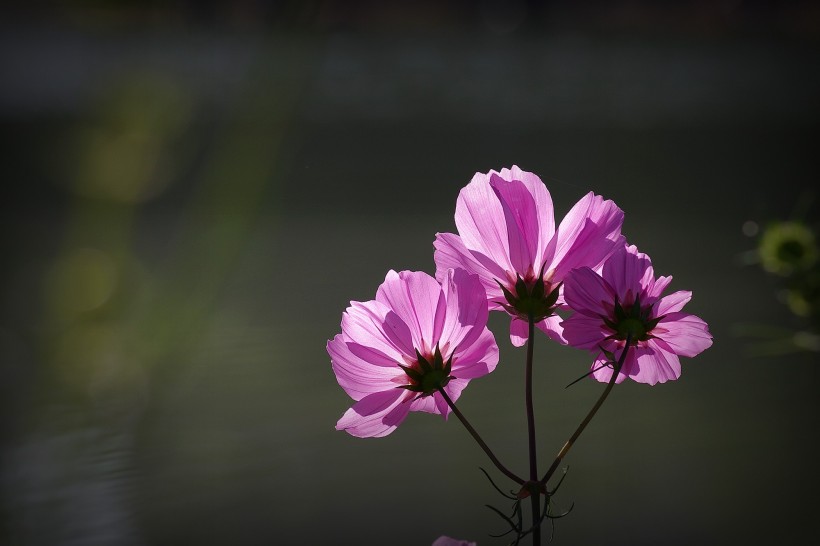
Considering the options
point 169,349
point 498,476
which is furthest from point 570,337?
point 169,349

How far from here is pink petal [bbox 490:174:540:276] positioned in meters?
0.26

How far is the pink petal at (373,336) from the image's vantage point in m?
0.25

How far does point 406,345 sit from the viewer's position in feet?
0.83

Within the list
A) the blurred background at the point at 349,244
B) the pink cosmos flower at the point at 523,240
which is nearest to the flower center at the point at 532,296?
the pink cosmos flower at the point at 523,240

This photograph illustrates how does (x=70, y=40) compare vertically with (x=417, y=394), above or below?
above

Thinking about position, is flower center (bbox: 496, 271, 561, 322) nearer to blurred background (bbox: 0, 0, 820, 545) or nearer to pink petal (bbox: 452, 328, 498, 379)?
pink petal (bbox: 452, 328, 498, 379)

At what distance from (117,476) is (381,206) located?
42.9 inches

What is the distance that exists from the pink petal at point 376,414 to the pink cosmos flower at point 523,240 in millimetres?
40

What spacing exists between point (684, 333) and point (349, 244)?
112 centimetres

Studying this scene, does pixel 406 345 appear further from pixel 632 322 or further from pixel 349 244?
pixel 349 244

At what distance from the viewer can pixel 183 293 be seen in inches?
49.2

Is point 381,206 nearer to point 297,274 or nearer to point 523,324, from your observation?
point 297,274

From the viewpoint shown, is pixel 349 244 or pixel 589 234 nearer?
pixel 589 234

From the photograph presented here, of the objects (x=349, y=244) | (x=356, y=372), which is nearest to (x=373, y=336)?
(x=356, y=372)
